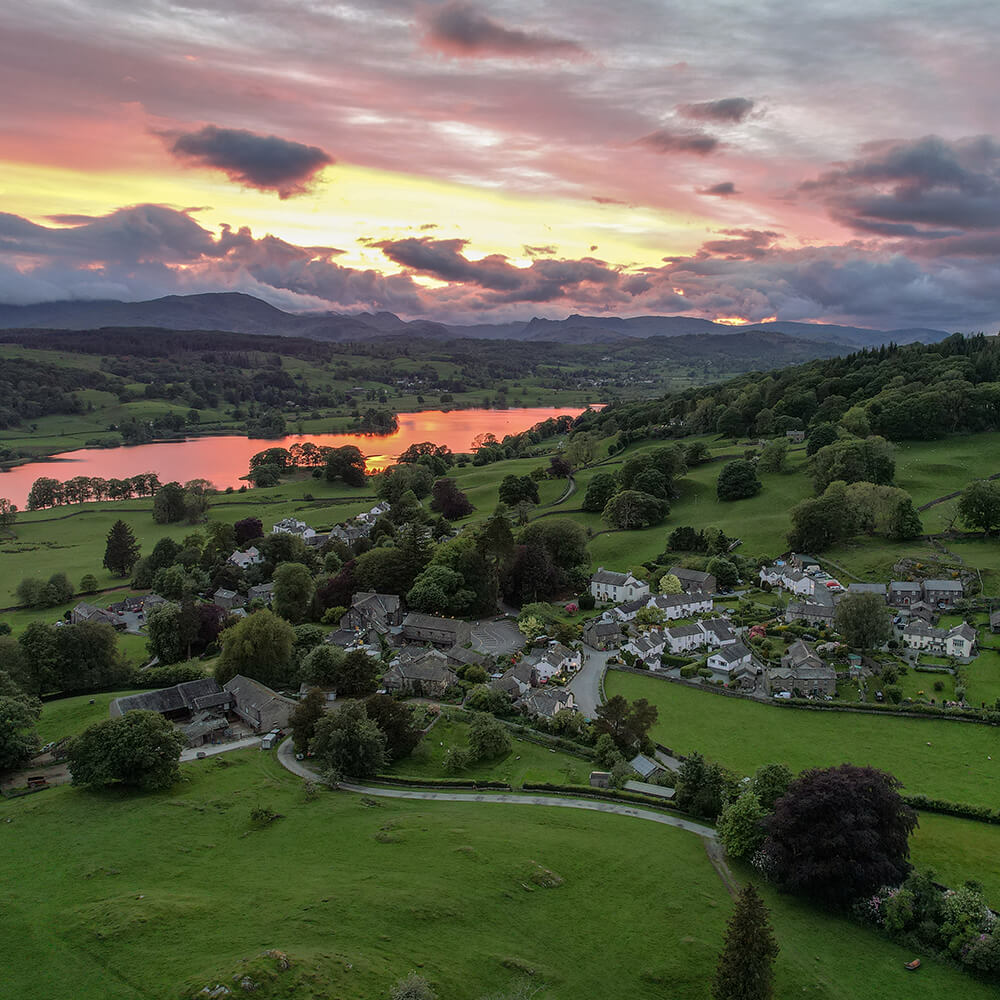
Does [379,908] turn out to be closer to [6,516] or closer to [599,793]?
[599,793]

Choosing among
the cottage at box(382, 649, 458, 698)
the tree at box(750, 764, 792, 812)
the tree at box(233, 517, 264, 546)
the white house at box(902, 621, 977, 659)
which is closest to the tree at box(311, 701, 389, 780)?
the cottage at box(382, 649, 458, 698)

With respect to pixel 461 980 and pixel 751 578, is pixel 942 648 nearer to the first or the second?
pixel 751 578

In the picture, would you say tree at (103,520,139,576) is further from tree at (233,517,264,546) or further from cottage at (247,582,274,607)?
cottage at (247,582,274,607)

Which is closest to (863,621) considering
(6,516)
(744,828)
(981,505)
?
(744,828)

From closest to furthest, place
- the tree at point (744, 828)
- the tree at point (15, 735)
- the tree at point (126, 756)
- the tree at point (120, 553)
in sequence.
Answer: the tree at point (744, 828), the tree at point (126, 756), the tree at point (15, 735), the tree at point (120, 553)

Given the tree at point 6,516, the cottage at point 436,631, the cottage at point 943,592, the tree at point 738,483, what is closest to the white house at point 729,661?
the cottage at point 943,592

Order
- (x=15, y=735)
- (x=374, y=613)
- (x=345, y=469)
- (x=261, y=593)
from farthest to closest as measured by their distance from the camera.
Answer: (x=345, y=469) → (x=261, y=593) → (x=374, y=613) → (x=15, y=735)

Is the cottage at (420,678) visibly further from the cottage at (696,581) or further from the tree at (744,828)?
the cottage at (696,581)
